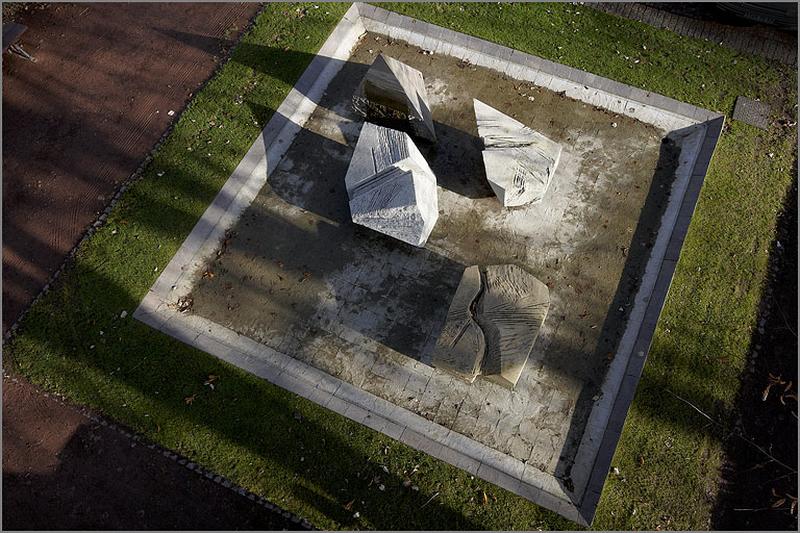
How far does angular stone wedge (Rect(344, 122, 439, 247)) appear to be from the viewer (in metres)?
7.96

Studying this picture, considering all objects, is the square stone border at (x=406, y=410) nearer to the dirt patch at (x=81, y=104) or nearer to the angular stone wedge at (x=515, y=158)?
the angular stone wedge at (x=515, y=158)

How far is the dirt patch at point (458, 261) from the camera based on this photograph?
25.5ft

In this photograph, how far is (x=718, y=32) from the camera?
10.1 m

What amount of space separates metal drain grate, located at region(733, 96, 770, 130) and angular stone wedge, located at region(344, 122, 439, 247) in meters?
5.59

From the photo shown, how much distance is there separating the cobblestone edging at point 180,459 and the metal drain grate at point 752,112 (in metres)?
9.64

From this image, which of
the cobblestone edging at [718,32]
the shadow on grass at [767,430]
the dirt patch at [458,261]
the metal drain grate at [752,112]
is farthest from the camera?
the cobblestone edging at [718,32]

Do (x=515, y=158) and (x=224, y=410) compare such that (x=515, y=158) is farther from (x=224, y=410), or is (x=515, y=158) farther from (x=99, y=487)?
(x=99, y=487)

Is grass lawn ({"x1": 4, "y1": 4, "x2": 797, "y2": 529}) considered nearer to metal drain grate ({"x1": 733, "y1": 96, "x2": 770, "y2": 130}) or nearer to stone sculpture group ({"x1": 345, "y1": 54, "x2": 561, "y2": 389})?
metal drain grate ({"x1": 733, "y1": 96, "x2": 770, "y2": 130})

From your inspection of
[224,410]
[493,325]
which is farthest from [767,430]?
[224,410]

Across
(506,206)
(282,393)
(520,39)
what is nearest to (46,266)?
(282,393)

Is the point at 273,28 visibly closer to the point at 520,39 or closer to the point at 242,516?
the point at 520,39

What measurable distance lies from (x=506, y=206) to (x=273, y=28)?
572cm

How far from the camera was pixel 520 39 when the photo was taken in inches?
393

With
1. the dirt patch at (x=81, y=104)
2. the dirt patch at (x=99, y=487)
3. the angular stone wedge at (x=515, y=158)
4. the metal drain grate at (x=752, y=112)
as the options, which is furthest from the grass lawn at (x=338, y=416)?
the angular stone wedge at (x=515, y=158)
